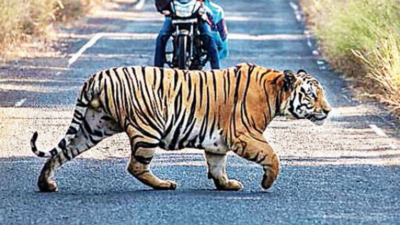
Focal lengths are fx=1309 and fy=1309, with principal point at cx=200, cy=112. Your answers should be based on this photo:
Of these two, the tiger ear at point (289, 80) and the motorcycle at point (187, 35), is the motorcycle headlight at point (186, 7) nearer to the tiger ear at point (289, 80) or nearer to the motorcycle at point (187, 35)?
the motorcycle at point (187, 35)

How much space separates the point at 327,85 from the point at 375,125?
480 centimetres

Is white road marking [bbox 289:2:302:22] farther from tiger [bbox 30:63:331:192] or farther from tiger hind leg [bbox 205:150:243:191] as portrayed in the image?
tiger hind leg [bbox 205:150:243:191]

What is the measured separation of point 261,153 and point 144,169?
0.98m

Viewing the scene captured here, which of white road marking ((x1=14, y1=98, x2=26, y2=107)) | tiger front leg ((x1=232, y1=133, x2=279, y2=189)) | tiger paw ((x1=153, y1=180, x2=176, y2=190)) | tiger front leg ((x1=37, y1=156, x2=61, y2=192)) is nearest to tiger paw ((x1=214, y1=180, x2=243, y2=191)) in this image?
tiger front leg ((x1=232, y1=133, x2=279, y2=189))

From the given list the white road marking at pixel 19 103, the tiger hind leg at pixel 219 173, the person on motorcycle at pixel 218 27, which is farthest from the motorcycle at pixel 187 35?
the tiger hind leg at pixel 219 173

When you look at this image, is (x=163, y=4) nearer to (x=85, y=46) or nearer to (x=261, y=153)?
(x=261, y=153)

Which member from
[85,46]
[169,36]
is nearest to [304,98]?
[169,36]

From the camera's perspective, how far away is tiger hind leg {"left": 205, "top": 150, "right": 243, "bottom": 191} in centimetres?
1105

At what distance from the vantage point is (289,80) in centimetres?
1116

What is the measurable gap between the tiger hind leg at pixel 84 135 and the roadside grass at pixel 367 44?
653cm

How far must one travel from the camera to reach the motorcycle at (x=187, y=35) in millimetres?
16375

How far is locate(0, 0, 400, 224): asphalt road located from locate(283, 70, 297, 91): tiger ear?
0.87 meters

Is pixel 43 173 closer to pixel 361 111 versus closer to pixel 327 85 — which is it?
pixel 361 111

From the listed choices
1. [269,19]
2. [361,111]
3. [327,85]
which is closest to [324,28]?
[327,85]
